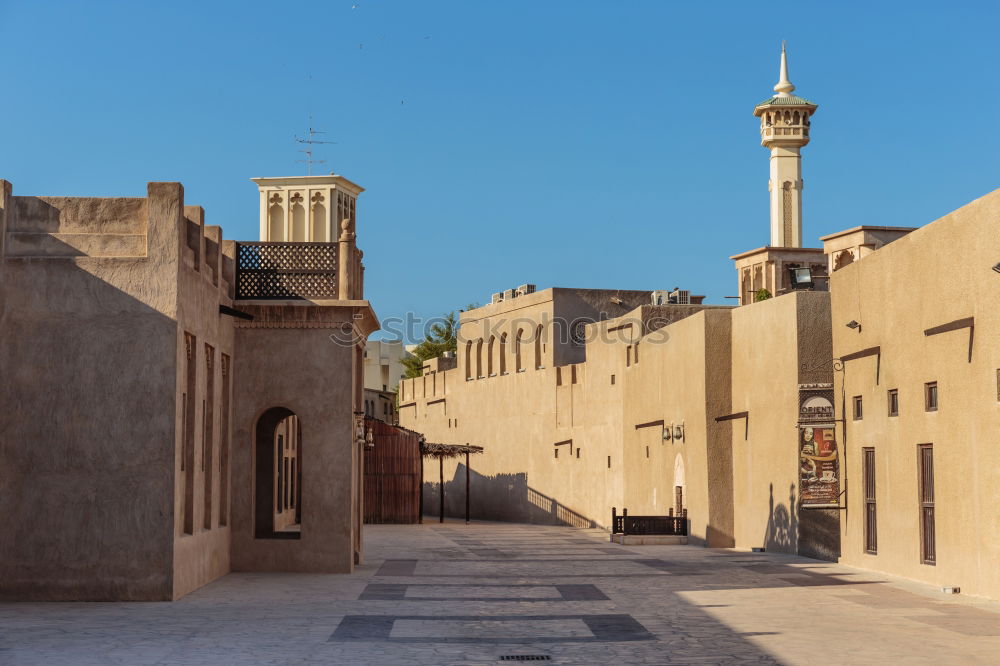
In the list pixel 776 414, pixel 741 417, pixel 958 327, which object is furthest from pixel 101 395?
pixel 741 417

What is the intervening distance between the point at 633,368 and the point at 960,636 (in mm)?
23899

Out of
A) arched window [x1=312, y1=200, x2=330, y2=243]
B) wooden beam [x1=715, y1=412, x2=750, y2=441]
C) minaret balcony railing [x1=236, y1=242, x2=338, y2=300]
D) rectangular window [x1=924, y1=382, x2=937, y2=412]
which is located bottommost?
wooden beam [x1=715, y1=412, x2=750, y2=441]

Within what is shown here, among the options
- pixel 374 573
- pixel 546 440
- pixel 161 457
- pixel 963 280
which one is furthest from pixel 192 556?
pixel 546 440

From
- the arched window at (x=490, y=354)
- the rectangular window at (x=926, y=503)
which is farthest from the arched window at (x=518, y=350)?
the rectangular window at (x=926, y=503)

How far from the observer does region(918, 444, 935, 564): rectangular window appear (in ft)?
62.7

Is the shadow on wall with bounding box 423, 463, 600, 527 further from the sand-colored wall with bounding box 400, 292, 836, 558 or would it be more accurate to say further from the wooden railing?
the wooden railing

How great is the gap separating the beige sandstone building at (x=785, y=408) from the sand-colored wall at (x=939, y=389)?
41 millimetres

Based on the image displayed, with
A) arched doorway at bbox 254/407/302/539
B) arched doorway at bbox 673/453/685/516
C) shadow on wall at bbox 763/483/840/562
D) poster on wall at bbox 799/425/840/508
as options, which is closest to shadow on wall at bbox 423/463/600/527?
arched doorway at bbox 673/453/685/516

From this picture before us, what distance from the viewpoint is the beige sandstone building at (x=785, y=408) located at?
693 inches

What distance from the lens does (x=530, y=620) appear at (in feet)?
48.5

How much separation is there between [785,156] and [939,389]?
5244 cm

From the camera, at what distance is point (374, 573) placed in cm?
2120

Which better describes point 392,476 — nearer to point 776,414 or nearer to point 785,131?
point 776,414

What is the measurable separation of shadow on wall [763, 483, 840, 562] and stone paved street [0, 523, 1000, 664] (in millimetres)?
1569
